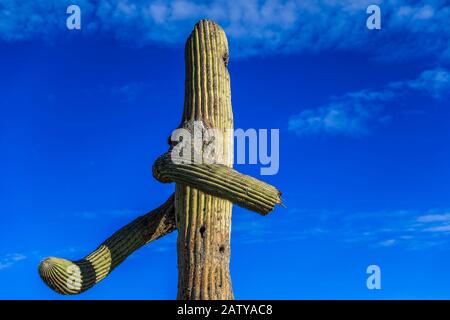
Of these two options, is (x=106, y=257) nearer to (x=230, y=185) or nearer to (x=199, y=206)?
(x=199, y=206)

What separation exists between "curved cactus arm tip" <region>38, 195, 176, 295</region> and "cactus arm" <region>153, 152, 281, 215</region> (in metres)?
0.57

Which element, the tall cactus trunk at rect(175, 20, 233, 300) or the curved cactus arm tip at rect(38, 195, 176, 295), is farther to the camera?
the curved cactus arm tip at rect(38, 195, 176, 295)

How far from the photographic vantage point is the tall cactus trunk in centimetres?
514

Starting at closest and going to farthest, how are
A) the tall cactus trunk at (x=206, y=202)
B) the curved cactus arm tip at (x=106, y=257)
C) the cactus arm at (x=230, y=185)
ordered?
the tall cactus trunk at (x=206, y=202)
the cactus arm at (x=230, y=185)
the curved cactus arm tip at (x=106, y=257)

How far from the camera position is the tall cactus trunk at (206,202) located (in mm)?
5141

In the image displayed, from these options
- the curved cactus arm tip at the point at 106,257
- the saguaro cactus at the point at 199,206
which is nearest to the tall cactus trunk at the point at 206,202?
the saguaro cactus at the point at 199,206

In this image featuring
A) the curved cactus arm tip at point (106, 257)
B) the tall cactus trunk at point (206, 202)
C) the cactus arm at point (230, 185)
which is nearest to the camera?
the tall cactus trunk at point (206, 202)

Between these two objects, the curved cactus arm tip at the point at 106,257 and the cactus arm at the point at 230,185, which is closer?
the cactus arm at the point at 230,185

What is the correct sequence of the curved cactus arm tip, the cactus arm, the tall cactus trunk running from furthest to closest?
the curved cactus arm tip → the cactus arm → the tall cactus trunk

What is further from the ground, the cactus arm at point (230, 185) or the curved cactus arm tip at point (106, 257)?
the cactus arm at point (230, 185)

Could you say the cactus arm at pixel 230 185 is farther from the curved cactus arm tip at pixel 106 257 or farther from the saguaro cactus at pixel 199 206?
the curved cactus arm tip at pixel 106 257

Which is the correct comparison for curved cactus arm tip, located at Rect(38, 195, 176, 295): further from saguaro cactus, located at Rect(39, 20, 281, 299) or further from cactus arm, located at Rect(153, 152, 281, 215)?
cactus arm, located at Rect(153, 152, 281, 215)

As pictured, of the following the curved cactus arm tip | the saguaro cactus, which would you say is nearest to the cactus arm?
the saguaro cactus
